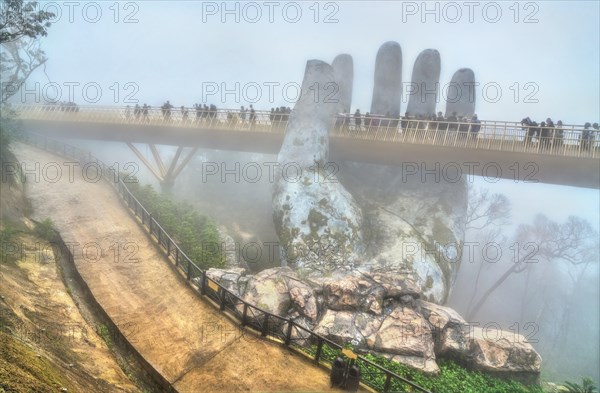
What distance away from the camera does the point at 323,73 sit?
869 inches

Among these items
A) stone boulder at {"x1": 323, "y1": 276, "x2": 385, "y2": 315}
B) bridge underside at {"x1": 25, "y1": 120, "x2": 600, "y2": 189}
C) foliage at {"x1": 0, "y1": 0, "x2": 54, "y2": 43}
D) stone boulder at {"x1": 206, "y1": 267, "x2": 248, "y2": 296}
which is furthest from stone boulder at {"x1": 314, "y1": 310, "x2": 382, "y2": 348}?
foliage at {"x1": 0, "y1": 0, "x2": 54, "y2": 43}

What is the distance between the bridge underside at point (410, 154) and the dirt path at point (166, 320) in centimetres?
1034

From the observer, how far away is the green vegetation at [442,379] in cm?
983

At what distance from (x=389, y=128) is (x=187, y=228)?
40.5 ft

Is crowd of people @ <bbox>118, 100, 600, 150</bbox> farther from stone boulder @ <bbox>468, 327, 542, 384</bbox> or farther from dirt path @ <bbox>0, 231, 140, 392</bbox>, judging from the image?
dirt path @ <bbox>0, 231, 140, 392</bbox>

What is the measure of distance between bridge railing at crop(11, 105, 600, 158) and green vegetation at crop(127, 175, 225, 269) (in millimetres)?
6549

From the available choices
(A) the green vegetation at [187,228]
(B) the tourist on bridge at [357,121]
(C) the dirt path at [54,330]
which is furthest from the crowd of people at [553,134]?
(C) the dirt path at [54,330]

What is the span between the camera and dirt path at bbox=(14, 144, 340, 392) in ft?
28.2

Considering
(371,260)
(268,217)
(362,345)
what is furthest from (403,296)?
(268,217)

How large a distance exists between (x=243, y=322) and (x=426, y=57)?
24656 millimetres

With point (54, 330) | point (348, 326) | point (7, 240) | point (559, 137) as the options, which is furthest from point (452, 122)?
point (7, 240)

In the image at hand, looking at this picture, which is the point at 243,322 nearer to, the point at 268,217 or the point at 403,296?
the point at 403,296

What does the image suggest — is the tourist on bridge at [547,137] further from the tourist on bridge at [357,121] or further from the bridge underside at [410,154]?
the tourist on bridge at [357,121]

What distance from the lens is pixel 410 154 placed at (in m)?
20.3
